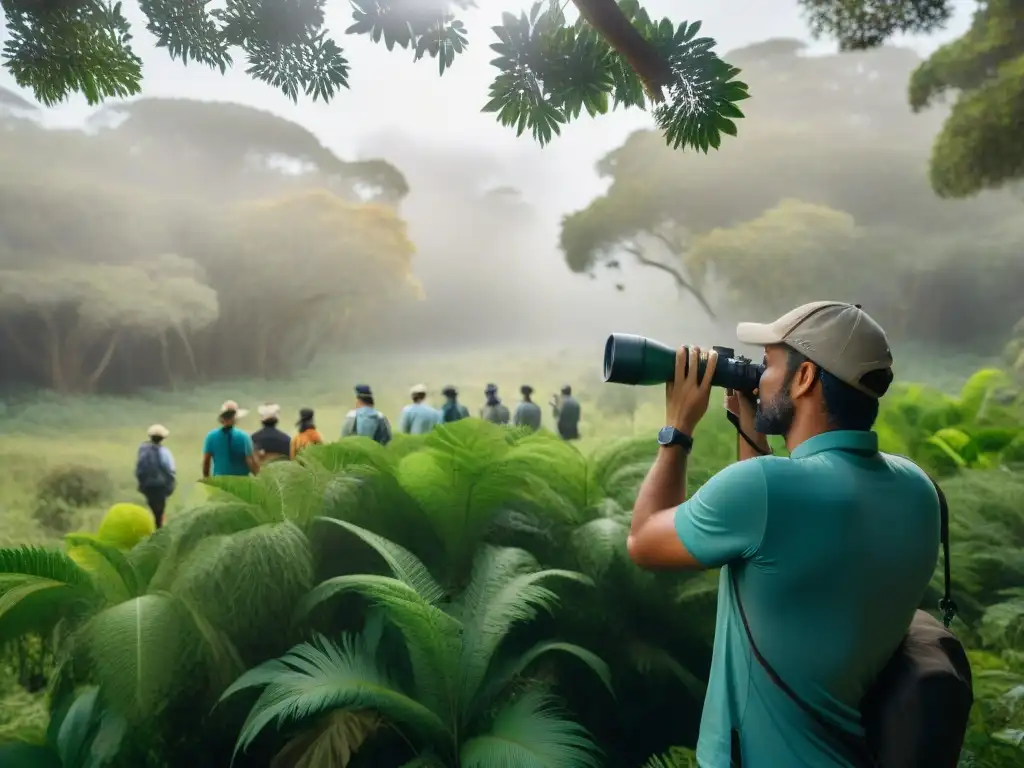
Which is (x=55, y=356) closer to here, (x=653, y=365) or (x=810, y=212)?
(x=653, y=365)

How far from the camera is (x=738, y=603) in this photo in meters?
0.87

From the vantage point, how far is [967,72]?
8.17 m

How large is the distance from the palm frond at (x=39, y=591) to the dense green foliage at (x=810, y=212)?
11.4m

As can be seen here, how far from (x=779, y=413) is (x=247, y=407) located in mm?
9740

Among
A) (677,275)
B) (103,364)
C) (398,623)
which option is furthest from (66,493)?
(677,275)

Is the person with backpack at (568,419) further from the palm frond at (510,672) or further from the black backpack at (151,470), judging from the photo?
the palm frond at (510,672)

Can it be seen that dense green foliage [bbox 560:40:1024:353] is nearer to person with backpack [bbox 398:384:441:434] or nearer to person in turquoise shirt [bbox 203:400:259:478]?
person with backpack [bbox 398:384:441:434]

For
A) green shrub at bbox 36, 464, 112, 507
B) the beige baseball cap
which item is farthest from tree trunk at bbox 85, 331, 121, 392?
the beige baseball cap

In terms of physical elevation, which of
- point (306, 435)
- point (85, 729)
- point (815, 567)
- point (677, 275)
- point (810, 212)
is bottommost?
point (85, 729)

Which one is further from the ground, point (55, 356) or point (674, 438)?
point (55, 356)

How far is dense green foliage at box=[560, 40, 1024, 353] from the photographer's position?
11906 mm

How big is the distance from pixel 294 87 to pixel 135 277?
314 inches

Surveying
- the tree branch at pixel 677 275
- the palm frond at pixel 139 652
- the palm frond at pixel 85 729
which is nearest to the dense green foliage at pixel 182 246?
the tree branch at pixel 677 275

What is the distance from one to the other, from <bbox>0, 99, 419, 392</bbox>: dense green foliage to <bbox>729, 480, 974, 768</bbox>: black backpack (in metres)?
8.56
